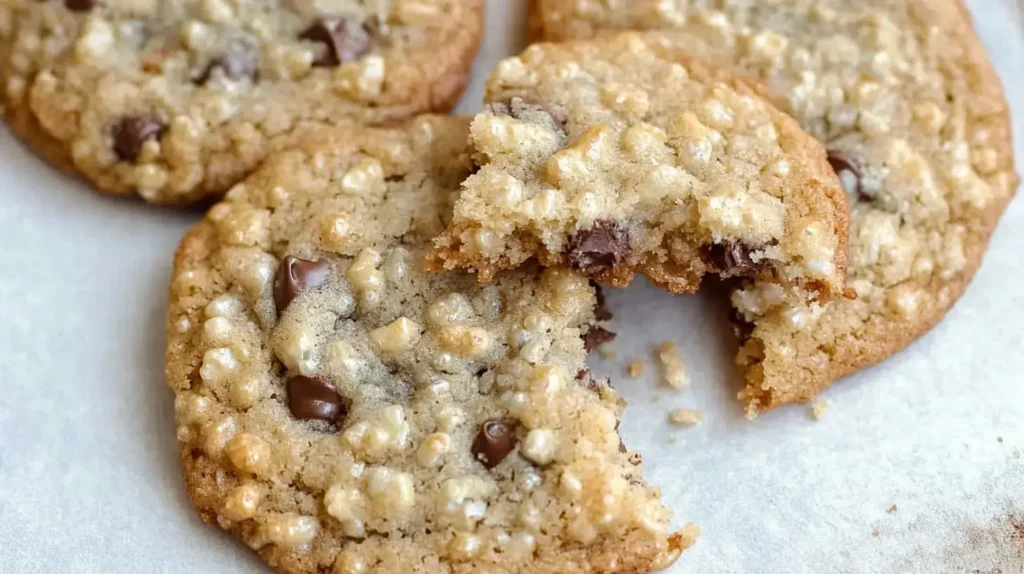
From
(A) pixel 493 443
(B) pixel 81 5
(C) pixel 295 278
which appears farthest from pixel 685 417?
(B) pixel 81 5

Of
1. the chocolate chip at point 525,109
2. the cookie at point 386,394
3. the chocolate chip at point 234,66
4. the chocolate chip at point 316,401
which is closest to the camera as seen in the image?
the cookie at point 386,394

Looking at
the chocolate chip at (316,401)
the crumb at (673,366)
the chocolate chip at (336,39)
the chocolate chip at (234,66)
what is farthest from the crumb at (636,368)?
the chocolate chip at (234,66)

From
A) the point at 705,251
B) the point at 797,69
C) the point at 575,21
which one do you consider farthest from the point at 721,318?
the point at 575,21

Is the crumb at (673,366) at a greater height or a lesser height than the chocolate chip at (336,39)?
lesser

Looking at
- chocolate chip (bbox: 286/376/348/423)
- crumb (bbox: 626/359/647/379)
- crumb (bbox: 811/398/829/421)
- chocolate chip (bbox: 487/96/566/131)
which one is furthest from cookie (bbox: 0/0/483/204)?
crumb (bbox: 811/398/829/421)

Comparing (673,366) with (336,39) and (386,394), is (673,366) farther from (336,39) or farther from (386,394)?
(336,39)

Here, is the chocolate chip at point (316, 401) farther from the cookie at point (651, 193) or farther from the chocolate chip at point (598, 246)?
the chocolate chip at point (598, 246)
